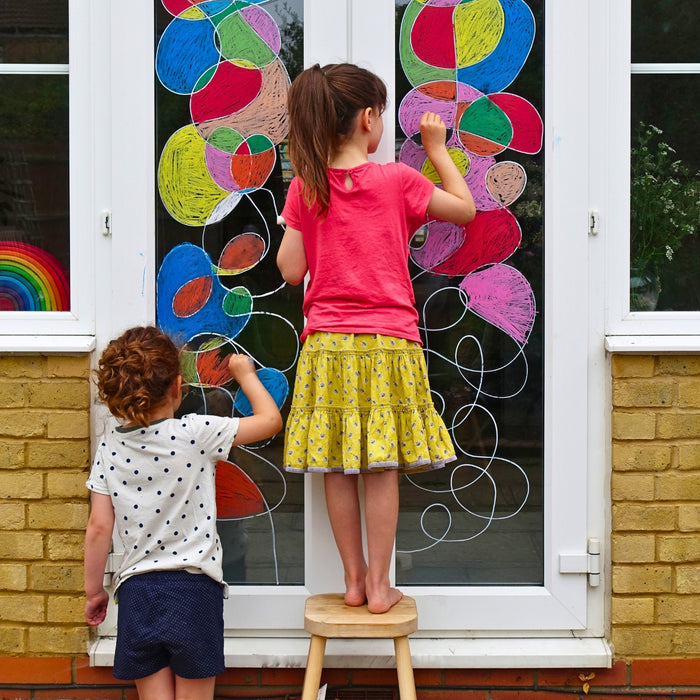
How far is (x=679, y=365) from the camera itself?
3.07 meters

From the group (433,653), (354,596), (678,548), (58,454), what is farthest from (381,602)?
(58,454)

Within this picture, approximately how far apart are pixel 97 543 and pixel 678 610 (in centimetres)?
178

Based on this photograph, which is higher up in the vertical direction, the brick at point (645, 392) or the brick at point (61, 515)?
the brick at point (645, 392)

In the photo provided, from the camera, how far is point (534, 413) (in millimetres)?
3174

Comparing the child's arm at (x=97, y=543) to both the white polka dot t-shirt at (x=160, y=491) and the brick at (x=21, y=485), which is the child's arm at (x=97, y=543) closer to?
the white polka dot t-shirt at (x=160, y=491)

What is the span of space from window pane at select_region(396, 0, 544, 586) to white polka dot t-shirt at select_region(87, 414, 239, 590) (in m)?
0.78

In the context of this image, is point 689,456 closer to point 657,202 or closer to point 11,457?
point 657,202

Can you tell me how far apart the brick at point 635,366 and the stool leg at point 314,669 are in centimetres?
121

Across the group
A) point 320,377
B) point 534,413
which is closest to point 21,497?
point 320,377

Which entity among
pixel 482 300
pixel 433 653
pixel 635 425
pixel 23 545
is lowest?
pixel 433 653

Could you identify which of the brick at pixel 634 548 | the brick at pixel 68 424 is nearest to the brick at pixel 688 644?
the brick at pixel 634 548

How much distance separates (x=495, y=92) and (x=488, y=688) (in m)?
1.87

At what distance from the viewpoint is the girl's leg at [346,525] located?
9.53 feet

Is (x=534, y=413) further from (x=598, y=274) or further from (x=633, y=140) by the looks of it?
(x=633, y=140)
